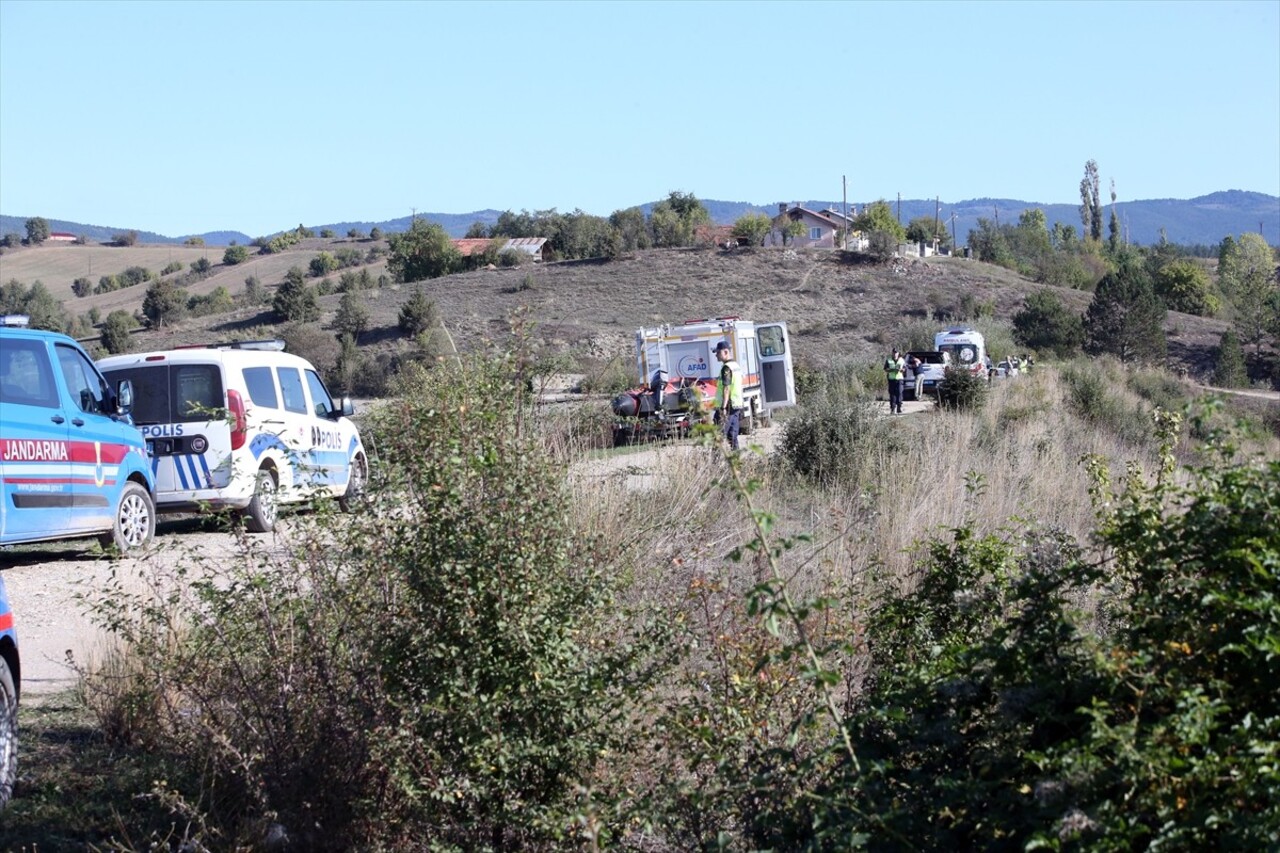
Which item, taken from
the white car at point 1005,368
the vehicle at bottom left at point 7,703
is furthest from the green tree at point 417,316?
the vehicle at bottom left at point 7,703

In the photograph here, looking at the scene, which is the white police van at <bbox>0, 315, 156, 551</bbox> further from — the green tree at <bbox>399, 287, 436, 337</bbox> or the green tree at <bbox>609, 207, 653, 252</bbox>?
the green tree at <bbox>609, 207, 653, 252</bbox>

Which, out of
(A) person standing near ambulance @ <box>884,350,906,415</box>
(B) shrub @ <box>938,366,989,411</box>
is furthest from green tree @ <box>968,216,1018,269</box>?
(B) shrub @ <box>938,366,989,411</box>

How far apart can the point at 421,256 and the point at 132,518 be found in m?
66.9

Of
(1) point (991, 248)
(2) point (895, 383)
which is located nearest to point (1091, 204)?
(1) point (991, 248)

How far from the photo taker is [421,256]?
77125mm

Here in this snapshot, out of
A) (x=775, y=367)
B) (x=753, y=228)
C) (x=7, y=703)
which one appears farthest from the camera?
(x=753, y=228)

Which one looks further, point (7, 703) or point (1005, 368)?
point (1005, 368)

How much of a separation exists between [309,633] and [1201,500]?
3.10 m

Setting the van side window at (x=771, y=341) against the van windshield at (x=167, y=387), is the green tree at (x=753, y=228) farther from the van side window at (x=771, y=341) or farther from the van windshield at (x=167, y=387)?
the van windshield at (x=167, y=387)

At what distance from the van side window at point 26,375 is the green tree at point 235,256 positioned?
91.8 m

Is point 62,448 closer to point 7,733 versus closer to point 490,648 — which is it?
point 7,733

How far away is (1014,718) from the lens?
11.5ft

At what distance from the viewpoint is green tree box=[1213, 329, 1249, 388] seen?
48.6 meters

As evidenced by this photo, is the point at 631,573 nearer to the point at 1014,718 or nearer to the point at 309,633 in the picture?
the point at 309,633
